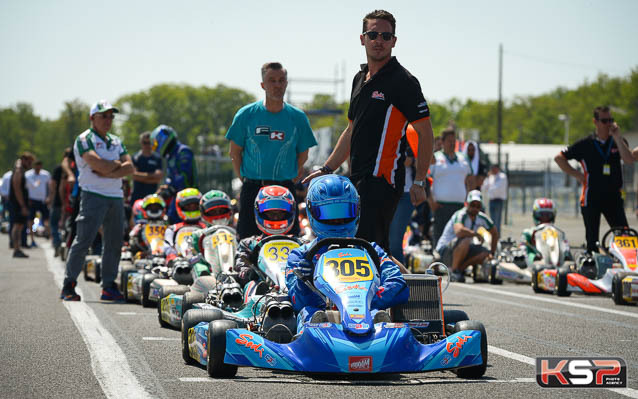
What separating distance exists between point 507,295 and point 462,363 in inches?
250

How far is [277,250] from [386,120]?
1240mm

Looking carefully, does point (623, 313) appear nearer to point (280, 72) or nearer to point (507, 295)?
point (507, 295)

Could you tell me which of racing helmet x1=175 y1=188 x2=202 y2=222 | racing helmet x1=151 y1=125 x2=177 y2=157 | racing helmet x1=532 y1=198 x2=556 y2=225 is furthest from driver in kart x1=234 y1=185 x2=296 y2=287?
racing helmet x1=532 y1=198 x2=556 y2=225

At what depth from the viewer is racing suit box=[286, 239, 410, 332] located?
6.02 meters

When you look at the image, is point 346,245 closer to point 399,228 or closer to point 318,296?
point 318,296

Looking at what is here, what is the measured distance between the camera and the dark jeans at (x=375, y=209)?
6.96 m

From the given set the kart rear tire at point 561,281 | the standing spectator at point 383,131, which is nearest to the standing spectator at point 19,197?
the kart rear tire at point 561,281

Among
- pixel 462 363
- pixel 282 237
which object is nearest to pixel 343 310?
pixel 462 363

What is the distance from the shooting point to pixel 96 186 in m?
10.6

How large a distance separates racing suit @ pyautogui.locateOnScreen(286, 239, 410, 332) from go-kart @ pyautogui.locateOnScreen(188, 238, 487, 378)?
6 cm

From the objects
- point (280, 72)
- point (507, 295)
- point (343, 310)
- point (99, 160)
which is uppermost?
point (280, 72)

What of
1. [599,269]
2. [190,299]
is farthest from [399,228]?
[599,269]

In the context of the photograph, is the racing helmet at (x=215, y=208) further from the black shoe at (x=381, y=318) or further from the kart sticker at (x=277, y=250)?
the black shoe at (x=381, y=318)

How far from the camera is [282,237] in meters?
7.49
